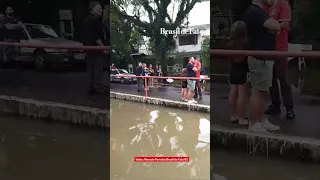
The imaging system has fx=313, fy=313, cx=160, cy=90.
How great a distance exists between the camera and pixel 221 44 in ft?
7.36

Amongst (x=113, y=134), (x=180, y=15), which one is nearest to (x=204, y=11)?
(x=180, y=15)

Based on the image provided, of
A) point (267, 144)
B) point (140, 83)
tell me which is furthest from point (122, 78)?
point (267, 144)

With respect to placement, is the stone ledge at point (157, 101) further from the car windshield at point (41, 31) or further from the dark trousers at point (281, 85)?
the car windshield at point (41, 31)

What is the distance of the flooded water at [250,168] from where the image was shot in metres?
2.30

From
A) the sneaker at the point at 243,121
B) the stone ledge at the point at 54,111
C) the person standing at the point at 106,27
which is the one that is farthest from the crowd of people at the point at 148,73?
the sneaker at the point at 243,121

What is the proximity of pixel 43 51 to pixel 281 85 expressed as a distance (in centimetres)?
Result: 180

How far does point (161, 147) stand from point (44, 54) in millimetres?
1150

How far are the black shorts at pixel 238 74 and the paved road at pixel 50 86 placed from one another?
0.95 metres

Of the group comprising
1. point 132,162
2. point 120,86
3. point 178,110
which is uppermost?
point 120,86

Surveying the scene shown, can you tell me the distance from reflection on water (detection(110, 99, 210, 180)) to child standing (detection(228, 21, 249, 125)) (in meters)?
0.22

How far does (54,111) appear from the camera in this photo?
2477 millimetres

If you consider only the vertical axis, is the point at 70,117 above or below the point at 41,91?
below

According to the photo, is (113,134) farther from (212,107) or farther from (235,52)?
(235,52)

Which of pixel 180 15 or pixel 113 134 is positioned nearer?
pixel 180 15
